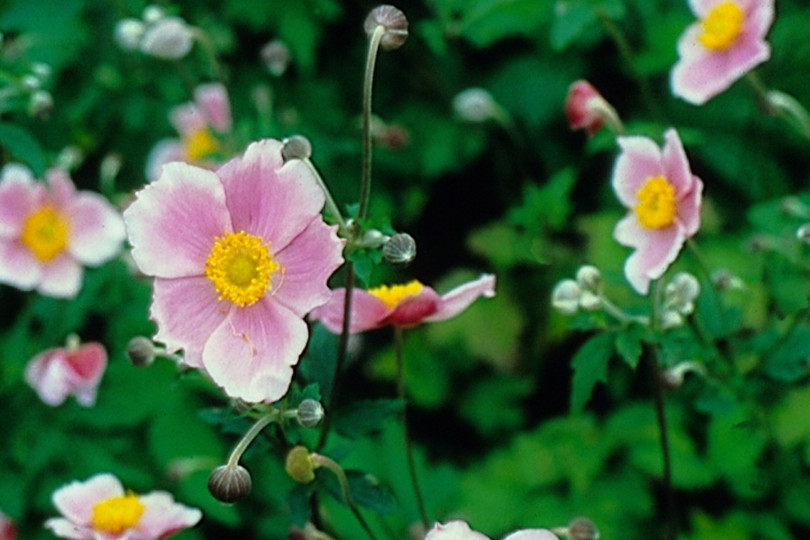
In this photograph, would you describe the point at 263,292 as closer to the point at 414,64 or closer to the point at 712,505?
the point at 712,505

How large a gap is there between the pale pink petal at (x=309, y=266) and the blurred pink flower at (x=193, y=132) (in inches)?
54.9

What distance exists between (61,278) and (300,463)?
119 cm

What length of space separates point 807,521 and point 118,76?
1920 millimetres

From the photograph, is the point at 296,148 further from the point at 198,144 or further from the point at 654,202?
the point at 198,144

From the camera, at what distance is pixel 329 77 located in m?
3.27

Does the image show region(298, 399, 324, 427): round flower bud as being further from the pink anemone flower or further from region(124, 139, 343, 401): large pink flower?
the pink anemone flower

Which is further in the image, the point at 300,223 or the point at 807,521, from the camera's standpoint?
the point at 807,521

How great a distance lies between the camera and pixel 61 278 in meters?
2.39

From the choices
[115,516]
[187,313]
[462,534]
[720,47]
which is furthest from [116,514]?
[720,47]

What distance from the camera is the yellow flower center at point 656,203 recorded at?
1.69m

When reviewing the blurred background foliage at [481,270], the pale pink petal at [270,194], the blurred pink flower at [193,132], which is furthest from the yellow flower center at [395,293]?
the blurred pink flower at [193,132]

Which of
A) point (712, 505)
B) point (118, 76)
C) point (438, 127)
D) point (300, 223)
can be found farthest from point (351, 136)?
point (300, 223)

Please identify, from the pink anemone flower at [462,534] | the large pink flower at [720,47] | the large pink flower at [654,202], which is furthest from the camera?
the large pink flower at [720,47]

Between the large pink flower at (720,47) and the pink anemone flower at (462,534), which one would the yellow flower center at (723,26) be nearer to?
the large pink flower at (720,47)
